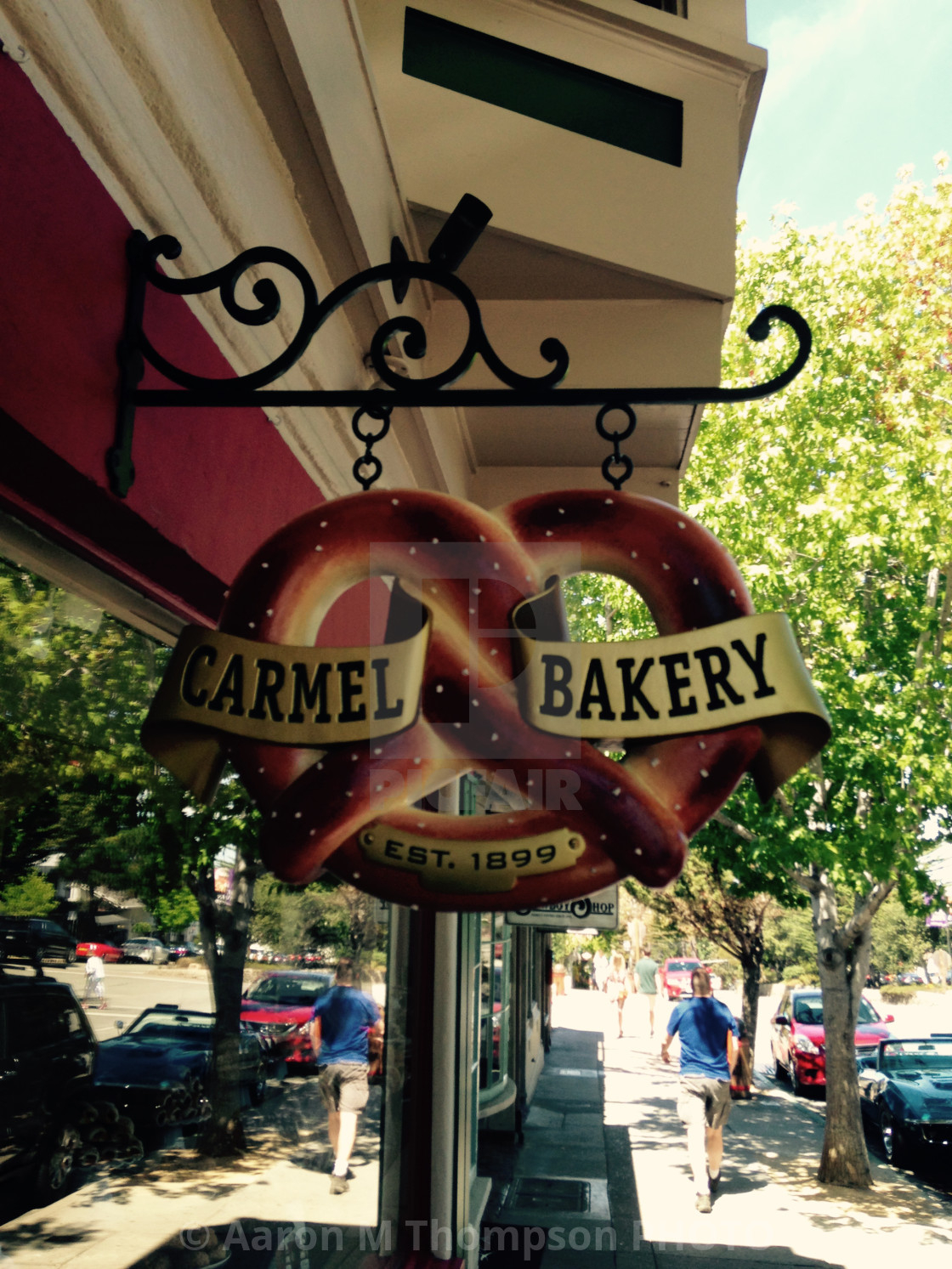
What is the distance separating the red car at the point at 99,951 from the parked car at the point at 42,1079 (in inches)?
3.1

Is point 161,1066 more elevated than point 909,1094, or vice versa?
point 161,1066

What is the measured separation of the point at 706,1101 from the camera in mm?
9273

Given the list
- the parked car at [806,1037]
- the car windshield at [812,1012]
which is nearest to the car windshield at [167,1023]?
the parked car at [806,1037]

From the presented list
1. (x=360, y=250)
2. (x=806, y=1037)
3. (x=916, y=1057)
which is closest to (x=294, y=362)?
(x=360, y=250)

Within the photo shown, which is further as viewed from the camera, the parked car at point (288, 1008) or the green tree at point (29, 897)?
the parked car at point (288, 1008)

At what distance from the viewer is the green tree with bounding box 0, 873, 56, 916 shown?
1.82 meters

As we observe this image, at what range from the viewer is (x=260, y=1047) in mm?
3043

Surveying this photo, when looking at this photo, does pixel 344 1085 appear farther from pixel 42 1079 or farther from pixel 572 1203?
pixel 572 1203

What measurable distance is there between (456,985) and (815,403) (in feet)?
27.3

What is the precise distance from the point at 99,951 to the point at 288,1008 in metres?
1.45

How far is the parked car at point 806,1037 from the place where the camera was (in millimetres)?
16047

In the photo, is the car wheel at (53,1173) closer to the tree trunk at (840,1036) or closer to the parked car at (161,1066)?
the parked car at (161,1066)

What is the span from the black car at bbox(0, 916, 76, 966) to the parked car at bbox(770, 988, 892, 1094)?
14.9 m

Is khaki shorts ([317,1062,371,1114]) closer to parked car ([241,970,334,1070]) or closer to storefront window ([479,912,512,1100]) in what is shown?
parked car ([241,970,334,1070])
